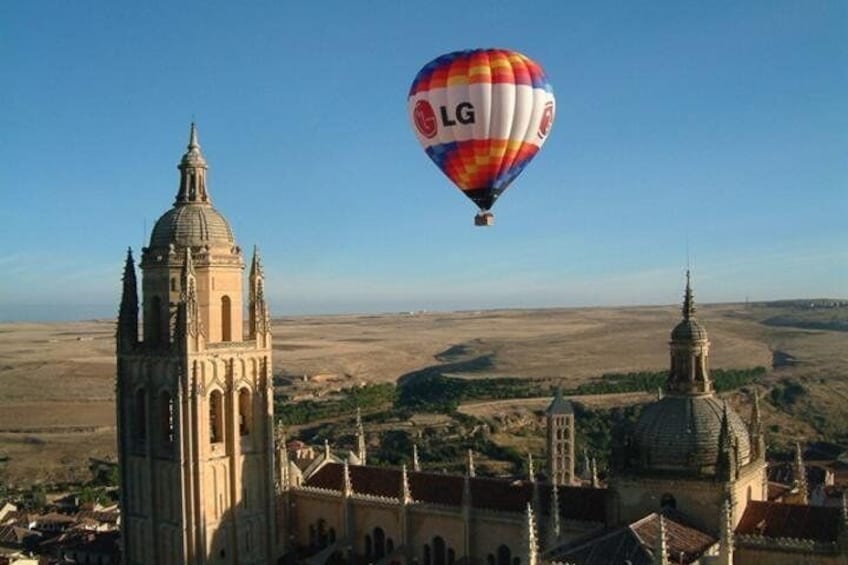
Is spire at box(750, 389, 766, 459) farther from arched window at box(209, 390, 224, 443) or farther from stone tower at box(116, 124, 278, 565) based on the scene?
arched window at box(209, 390, 224, 443)

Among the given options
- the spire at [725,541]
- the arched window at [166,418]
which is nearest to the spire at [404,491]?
the arched window at [166,418]

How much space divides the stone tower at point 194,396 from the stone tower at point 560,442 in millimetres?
21285

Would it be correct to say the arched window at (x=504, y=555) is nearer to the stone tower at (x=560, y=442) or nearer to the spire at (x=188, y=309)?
the spire at (x=188, y=309)

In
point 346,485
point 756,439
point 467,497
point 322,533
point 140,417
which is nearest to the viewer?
point 756,439

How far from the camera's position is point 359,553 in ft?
146

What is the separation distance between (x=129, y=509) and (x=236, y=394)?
7.55 metres

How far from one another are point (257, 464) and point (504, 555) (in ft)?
39.1

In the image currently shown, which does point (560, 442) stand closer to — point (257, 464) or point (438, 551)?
point (438, 551)

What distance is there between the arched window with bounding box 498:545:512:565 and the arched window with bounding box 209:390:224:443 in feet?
42.4

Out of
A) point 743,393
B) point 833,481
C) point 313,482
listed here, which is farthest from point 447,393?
point 313,482

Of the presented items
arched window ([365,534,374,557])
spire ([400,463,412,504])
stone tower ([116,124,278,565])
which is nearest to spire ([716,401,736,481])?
spire ([400,463,412,504])

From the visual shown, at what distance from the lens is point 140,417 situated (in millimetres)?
42906

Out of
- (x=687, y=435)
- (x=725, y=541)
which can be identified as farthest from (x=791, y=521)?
(x=687, y=435)

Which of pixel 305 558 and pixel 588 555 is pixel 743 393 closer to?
pixel 305 558
